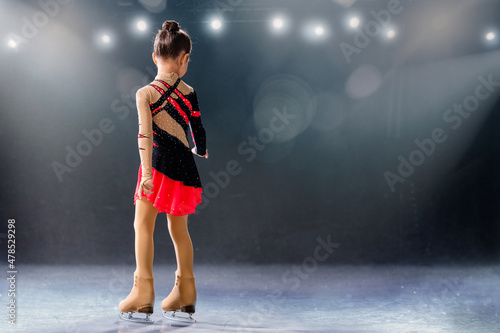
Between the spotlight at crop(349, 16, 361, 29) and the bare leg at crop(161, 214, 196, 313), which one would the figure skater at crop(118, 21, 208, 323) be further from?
the spotlight at crop(349, 16, 361, 29)

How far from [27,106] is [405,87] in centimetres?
431

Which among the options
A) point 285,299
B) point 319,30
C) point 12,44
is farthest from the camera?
point 319,30

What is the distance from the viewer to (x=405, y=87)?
203 inches

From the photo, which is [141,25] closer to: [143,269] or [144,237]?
[144,237]

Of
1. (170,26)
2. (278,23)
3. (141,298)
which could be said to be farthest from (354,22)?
(141,298)

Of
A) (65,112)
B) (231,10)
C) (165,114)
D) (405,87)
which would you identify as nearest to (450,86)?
(405,87)

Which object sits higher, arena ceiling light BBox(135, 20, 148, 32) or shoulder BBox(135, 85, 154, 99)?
arena ceiling light BBox(135, 20, 148, 32)

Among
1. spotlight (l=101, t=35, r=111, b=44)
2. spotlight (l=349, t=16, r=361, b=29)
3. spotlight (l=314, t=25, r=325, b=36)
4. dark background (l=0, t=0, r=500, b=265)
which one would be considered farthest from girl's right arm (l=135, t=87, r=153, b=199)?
spotlight (l=349, t=16, r=361, b=29)

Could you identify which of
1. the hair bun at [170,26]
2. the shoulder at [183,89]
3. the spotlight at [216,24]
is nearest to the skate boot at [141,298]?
the shoulder at [183,89]

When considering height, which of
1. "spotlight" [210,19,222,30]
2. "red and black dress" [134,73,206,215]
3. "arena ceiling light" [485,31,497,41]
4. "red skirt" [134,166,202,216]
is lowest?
"red skirt" [134,166,202,216]

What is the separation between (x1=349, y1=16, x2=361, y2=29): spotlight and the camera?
16.0 feet

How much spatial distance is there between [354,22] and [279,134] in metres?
1.49

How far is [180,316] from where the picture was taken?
2650 mm

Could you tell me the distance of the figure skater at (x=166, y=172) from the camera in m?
2.38
